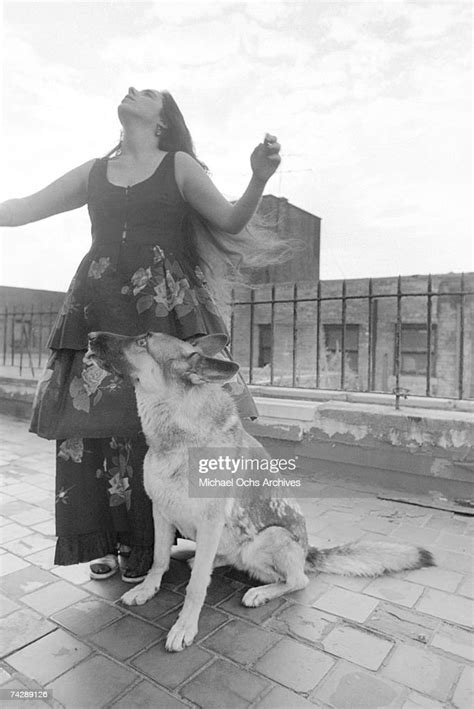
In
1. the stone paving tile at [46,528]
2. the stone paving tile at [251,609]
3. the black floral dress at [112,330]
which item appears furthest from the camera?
the stone paving tile at [46,528]

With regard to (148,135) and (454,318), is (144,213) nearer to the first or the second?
(148,135)

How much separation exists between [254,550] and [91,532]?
81cm

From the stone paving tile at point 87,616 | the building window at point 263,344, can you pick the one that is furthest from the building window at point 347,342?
the stone paving tile at point 87,616

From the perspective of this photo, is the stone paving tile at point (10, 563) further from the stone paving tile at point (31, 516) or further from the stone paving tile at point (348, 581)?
the stone paving tile at point (348, 581)

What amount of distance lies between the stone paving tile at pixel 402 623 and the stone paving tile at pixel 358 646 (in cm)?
8

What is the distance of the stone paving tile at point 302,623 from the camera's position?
1.89m

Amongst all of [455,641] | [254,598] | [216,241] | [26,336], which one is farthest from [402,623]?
[26,336]

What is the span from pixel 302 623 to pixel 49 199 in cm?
230

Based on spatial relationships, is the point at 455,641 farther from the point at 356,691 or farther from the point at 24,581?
the point at 24,581

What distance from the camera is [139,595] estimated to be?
2100 mm

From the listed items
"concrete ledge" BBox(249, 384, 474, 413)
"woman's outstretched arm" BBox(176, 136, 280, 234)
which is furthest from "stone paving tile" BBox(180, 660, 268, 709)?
"concrete ledge" BBox(249, 384, 474, 413)

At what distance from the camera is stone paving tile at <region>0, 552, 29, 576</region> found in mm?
2391

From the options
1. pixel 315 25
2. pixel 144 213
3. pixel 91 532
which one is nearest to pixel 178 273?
pixel 144 213

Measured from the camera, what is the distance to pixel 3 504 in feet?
11.1
